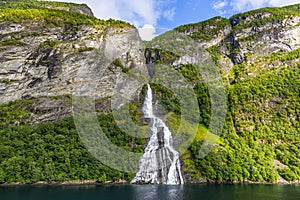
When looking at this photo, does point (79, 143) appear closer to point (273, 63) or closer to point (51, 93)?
point (51, 93)

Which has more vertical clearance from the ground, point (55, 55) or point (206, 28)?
point (206, 28)

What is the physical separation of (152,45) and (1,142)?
8814 cm

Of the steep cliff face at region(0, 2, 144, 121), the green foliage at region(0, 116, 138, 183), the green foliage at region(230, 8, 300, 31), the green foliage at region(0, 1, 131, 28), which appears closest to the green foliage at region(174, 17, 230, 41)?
the green foliage at region(230, 8, 300, 31)

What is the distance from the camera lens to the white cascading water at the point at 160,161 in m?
64.9

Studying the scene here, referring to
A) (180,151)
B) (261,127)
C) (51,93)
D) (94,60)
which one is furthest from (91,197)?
(261,127)

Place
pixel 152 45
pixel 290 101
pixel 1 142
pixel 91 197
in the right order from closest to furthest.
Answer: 1. pixel 91 197
2. pixel 1 142
3. pixel 290 101
4. pixel 152 45

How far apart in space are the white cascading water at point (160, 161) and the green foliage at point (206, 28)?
80.9 m

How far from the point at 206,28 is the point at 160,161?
101 meters

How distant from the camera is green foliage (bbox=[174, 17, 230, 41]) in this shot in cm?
14562

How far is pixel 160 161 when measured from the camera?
6850 centimetres

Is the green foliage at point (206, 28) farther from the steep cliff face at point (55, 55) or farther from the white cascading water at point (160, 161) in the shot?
the white cascading water at point (160, 161)

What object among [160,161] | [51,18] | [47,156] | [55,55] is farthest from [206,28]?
[47,156]

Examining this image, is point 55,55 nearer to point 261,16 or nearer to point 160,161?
point 160,161

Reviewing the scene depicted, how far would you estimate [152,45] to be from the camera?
139m
